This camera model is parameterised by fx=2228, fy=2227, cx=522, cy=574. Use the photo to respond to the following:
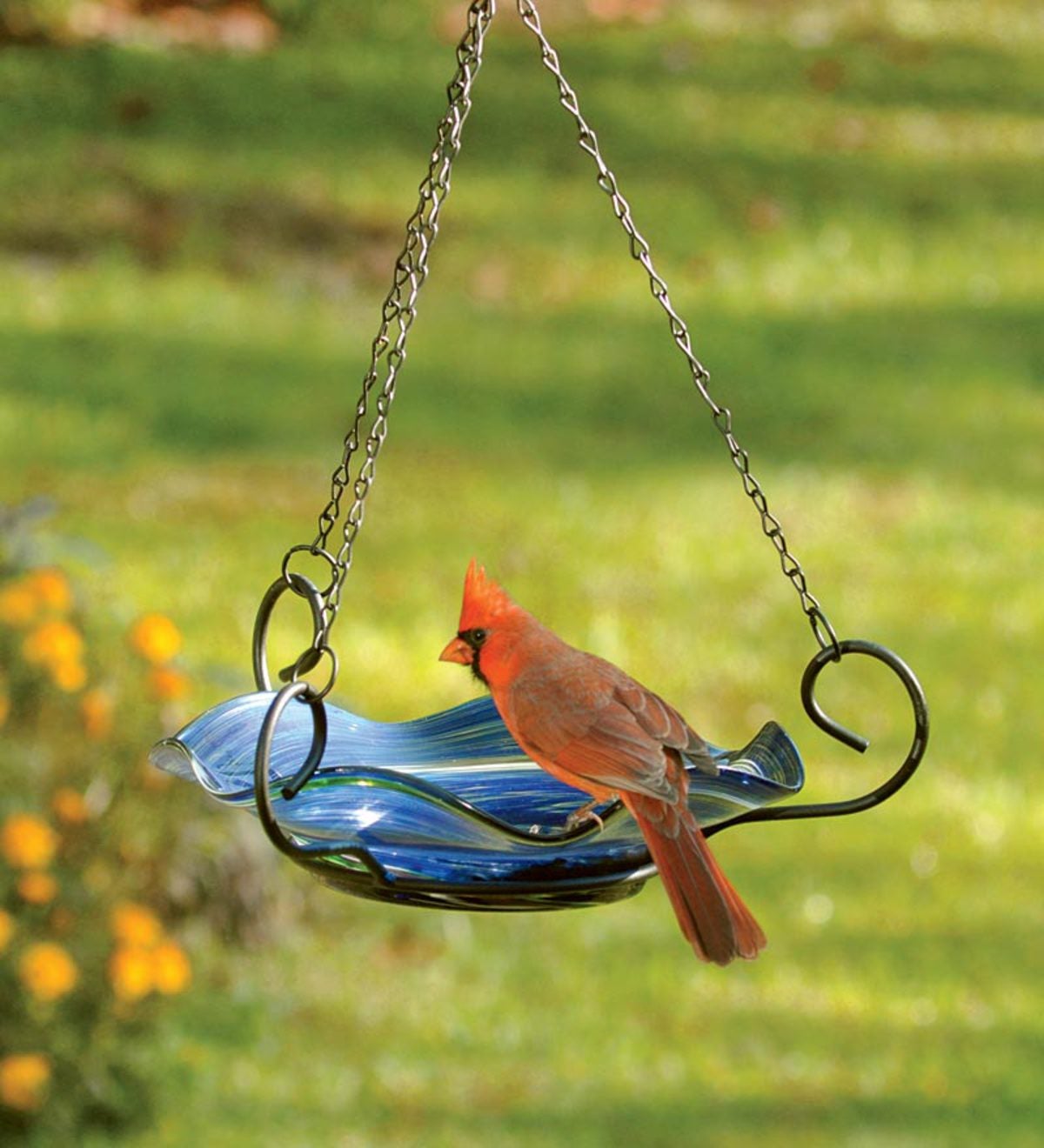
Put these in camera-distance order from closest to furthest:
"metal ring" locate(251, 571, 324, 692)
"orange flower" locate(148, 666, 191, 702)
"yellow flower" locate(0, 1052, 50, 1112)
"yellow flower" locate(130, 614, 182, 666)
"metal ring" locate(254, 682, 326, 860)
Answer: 1. "metal ring" locate(254, 682, 326, 860)
2. "metal ring" locate(251, 571, 324, 692)
3. "yellow flower" locate(0, 1052, 50, 1112)
4. "yellow flower" locate(130, 614, 182, 666)
5. "orange flower" locate(148, 666, 191, 702)

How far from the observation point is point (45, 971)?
3.67 meters

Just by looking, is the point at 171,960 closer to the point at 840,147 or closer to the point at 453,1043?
the point at 453,1043

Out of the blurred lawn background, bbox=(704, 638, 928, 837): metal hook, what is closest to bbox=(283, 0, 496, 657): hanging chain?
bbox=(704, 638, 928, 837): metal hook

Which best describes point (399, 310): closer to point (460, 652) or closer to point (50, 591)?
point (460, 652)

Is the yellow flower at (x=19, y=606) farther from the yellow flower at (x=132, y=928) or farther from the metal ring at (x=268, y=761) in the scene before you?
the metal ring at (x=268, y=761)

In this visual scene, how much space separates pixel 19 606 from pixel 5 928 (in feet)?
1.93

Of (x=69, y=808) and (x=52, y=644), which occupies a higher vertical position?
(x=52, y=644)

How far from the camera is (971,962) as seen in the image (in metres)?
4.74

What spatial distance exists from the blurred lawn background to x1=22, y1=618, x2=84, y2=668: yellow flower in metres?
0.50

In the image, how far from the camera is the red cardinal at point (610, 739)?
2.01 metres

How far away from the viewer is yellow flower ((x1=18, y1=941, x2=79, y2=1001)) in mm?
3664

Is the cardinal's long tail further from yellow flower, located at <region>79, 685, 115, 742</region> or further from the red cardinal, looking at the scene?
yellow flower, located at <region>79, 685, 115, 742</region>

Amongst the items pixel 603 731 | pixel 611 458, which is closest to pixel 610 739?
pixel 603 731

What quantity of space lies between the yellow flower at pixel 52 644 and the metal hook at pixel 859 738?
6.04 ft
